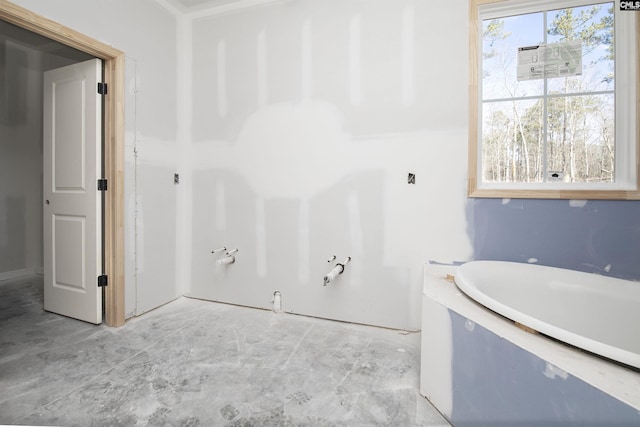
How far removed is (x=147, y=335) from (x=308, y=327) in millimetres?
1083

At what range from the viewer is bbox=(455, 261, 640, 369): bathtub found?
1.18m

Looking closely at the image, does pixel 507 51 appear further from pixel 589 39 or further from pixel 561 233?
pixel 561 233

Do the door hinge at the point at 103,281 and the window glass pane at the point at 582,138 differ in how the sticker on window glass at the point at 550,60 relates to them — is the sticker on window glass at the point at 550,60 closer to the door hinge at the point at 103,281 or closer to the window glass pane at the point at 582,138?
the window glass pane at the point at 582,138

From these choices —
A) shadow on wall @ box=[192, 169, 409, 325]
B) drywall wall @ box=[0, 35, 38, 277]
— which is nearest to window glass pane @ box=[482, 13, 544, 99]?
shadow on wall @ box=[192, 169, 409, 325]

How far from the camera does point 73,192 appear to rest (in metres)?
1.99

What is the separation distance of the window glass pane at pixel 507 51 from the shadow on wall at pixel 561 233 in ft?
2.45

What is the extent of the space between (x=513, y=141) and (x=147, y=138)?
105 inches

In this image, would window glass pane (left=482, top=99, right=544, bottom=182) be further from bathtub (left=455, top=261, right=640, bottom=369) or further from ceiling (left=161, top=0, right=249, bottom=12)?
ceiling (left=161, top=0, right=249, bottom=12)

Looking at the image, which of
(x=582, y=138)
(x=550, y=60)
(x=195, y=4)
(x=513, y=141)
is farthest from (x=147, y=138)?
(x=582, y=138)

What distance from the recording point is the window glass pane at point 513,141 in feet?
5.74

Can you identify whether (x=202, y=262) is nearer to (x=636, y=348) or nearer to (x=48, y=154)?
(x=48, y=154)

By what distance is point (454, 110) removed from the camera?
179 cm

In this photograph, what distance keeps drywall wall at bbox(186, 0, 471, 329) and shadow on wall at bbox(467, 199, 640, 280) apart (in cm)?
15

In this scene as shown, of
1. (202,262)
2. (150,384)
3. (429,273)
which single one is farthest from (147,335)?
(429,273)
